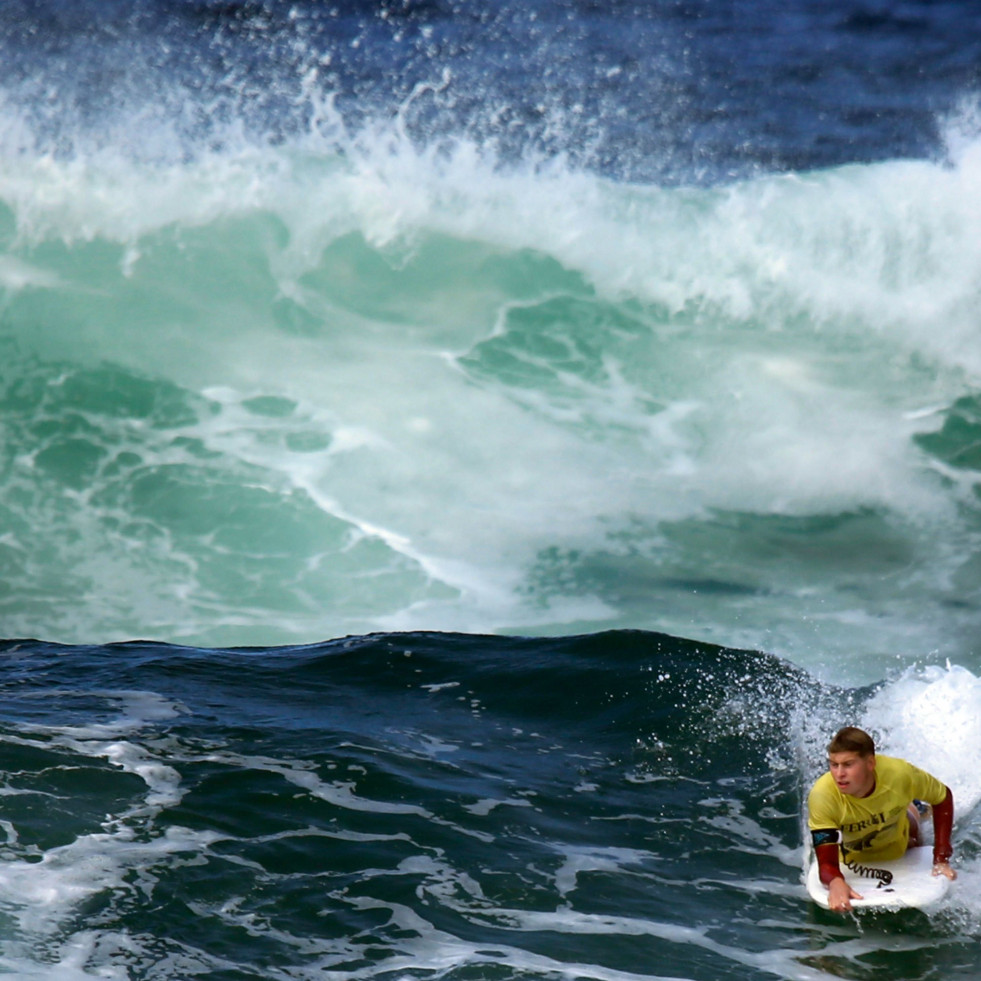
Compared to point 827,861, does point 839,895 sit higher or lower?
lower

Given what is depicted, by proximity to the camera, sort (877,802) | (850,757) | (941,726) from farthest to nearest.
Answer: (941,726) → (877,802) → (850,757)

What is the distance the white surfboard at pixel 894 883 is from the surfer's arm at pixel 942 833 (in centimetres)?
9

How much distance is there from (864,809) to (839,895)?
0.54 metres

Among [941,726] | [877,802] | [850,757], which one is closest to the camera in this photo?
[850,757]

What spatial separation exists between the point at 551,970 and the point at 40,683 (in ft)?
22.6

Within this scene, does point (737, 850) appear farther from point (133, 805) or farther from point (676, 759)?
point (133, 805)

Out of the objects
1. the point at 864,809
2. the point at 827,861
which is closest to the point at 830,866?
the point at 827,861

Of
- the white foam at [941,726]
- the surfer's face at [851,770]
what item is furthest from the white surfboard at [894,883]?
the white foam at [941,726]

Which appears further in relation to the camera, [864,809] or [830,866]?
[864,809]

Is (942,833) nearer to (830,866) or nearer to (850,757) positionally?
(830,866)

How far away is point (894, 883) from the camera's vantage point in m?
6.42

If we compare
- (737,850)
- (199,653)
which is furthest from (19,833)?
(199,653)

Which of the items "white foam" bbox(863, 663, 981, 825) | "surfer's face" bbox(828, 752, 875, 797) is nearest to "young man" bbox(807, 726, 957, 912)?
"surfer's face" bbox(828, 752, 875, 797)

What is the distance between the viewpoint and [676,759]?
30.7ft
